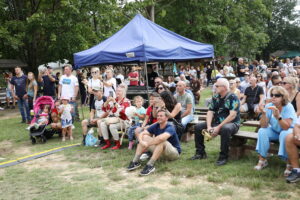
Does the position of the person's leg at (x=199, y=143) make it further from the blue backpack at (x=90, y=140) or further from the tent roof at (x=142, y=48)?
the tent roof at (x=142, y=48)

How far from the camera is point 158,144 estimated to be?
4.83 m

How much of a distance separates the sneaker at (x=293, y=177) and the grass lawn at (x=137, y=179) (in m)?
0.07

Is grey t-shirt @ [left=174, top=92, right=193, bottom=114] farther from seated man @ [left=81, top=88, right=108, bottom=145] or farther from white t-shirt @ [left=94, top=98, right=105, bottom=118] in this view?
white t-shirt @ [left=94, top=98, right=105, bottom=118]

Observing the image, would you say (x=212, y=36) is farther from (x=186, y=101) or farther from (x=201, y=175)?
(x=201, y=175)

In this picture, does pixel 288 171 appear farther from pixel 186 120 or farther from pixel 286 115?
pixel 186 120

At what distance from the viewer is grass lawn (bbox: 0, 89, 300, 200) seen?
381 cm

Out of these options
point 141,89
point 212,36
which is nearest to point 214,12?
point 212,36

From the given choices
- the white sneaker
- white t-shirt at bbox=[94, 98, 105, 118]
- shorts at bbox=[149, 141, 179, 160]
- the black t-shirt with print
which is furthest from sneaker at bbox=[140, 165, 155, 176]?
white t-shirt at bbox=[94, 98, 105, 118]

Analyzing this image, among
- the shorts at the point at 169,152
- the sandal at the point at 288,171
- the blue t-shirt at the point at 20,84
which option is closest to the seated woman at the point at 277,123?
the sandal at the point at 288,171

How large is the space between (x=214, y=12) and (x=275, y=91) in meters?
22.2

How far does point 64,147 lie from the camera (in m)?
6.87

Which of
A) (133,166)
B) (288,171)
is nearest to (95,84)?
(133,166)

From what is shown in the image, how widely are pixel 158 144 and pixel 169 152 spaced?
301 mm

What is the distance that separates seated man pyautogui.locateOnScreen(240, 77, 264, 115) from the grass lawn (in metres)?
2.28
